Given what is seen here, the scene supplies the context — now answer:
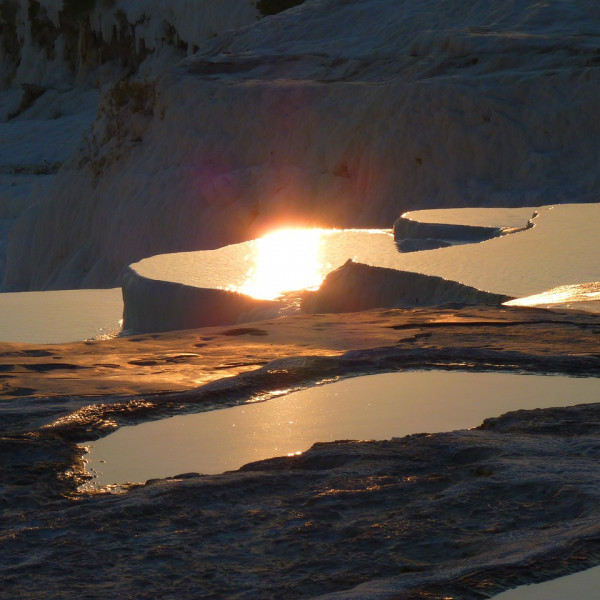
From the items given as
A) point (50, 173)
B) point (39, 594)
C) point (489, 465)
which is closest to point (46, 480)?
point (39, 594)

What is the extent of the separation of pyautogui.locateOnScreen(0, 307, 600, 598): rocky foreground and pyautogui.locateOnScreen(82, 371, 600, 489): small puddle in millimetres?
86

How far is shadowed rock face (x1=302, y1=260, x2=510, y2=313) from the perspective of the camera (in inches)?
225

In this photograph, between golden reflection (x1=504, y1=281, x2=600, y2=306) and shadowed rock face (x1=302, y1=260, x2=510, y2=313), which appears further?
shadowed rock face (x1=302, y1=260, x2=510, y2=313)

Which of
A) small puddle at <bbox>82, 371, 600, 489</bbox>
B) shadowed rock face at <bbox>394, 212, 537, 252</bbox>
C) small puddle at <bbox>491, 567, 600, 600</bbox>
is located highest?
shadowed rock face at <bbox>394, 212, 537, 252</bbox>

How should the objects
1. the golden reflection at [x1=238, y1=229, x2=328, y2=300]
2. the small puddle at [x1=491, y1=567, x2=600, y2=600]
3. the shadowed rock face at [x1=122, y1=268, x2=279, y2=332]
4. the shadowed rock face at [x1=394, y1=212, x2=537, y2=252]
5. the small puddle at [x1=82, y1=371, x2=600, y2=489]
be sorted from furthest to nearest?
1. the shadowed rock face at [x1=394, y1=212, x2=537, y2=252]
2. the golden reflection at [x1=238, y1=229, x2=328, y2=300]
3. the shadowed rock face at [x1=122, y1=268, x2=279, y2=332]
4. the small puddle at [x1=82, y1=371, x2=600, y2=489]
5. the small puddle at [x1=491, y1=567, x2=600, y2=600]

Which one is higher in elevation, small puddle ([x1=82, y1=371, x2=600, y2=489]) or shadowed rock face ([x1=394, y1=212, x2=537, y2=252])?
shadowed rock face ([x1=394, y1=212, x2=537, y2=252])

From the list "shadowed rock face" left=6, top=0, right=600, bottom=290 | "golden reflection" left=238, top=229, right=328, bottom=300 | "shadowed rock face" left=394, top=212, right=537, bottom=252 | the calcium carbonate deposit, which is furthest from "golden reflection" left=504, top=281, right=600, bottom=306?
"shadowed rock face" left=6, top=0, right=600, bottom=290

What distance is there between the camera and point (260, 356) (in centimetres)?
397

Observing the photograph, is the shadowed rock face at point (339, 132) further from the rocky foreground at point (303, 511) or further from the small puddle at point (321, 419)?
the rocky foreground at point (303, 511)

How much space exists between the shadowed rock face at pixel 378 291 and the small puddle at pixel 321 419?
7.53 feet

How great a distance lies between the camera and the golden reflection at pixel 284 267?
695 centimetres

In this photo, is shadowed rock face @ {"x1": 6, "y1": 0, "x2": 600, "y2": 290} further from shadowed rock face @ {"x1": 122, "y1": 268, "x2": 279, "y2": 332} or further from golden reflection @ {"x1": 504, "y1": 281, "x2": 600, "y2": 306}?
golden reflection @ {"x1": 504, "y1": 281, "x2": 600, "y2": 306}

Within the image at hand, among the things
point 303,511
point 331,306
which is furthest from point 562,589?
point 331,306

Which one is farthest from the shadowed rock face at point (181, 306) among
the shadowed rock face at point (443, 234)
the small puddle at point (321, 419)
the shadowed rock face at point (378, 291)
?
the small puddle at point (321, 419)
